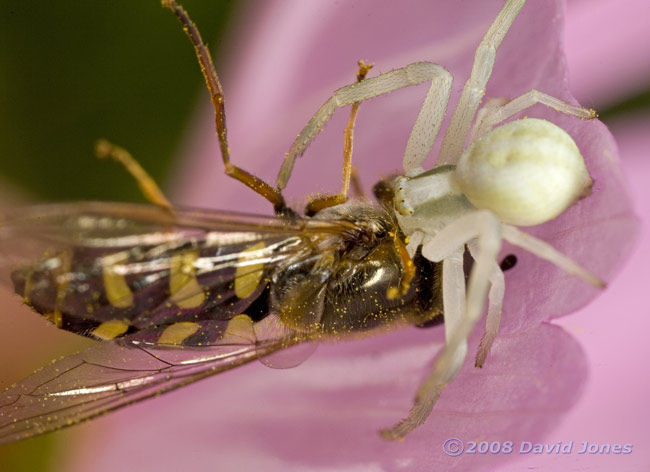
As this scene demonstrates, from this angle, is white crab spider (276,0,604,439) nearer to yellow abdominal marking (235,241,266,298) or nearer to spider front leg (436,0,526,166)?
spider front leg (436,0,526,166)

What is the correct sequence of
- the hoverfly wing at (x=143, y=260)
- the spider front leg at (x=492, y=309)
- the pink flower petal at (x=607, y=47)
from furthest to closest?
the pink flower petal at (x=607, y=47)
the spider front leg at (x=492, y=309)
the hoverfly wing at (x=143, y=260)

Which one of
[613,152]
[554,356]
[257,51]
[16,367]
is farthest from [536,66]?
[16,367]

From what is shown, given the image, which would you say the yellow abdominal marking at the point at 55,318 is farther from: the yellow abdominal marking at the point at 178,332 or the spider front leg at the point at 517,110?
the spider front leg at the point at 517,110

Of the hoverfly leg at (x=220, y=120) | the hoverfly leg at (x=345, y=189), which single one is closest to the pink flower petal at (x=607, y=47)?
the hoverfly leg at (x=345, y=189)

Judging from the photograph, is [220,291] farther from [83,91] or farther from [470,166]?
[83,91]

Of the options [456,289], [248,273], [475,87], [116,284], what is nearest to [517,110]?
[475,87]

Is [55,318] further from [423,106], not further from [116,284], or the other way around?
[423,106]
